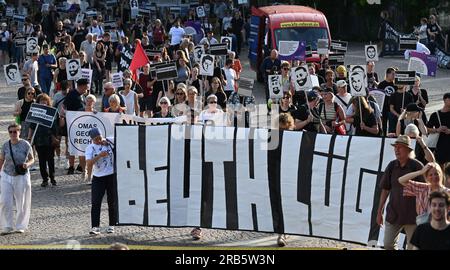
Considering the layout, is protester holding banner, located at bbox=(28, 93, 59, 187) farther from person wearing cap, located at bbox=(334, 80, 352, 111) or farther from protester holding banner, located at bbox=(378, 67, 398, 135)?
protester holding banner, located at bbox=(378, 67, 398, 135)

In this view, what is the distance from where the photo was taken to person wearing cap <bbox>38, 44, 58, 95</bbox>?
24031 mm

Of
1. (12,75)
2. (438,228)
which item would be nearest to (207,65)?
(12,75)

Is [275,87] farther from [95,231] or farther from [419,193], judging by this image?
[419,193]

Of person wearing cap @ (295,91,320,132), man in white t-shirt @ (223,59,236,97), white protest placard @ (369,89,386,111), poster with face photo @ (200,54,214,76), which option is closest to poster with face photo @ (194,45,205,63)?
man in white t-shirt @ (223,59,236,97)

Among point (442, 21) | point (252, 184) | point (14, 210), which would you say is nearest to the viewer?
point (252, 184)

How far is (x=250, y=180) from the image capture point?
1295 cm

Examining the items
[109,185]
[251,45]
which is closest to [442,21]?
[251,45]

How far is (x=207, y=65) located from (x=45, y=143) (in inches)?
206

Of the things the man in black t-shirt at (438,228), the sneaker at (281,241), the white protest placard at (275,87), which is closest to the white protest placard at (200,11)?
the white protest placard at (275,87)

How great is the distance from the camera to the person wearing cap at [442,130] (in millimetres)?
14625

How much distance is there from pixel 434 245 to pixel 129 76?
1105 cm
